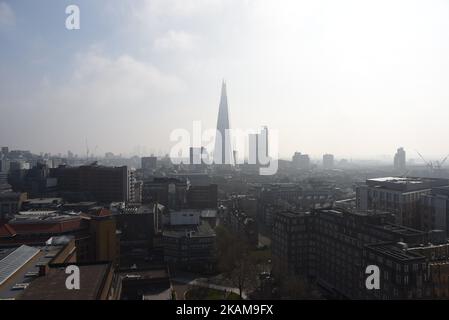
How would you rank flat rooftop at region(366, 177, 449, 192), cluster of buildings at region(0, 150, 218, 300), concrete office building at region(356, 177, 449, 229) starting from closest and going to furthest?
cluster of buildings at region(0, 150, 218, 300)
concrete office building at region(356, 177, 449, 229)
flat rooftop at region(366, 177, 449, 192)

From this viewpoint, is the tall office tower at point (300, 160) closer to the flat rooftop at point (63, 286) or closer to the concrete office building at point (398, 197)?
the concrete office building at point (398, 197)

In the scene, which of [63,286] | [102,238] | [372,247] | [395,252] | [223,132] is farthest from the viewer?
[223,132]

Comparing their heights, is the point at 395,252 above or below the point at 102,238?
above

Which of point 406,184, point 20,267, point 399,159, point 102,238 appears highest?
point 399,159

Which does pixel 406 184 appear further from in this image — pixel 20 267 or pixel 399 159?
pixel 399 159

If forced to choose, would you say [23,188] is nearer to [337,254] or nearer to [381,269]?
[337,254]

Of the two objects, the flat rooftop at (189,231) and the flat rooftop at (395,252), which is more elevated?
the flat rooftop at (395,252)

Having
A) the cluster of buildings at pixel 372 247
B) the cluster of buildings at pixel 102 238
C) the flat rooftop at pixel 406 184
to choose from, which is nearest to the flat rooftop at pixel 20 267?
the cluster of buildings at pixel 102 238

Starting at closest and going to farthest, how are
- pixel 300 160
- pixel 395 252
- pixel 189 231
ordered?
1. pixel 395 252
2. pixel 189 231
3. pixel 300 160

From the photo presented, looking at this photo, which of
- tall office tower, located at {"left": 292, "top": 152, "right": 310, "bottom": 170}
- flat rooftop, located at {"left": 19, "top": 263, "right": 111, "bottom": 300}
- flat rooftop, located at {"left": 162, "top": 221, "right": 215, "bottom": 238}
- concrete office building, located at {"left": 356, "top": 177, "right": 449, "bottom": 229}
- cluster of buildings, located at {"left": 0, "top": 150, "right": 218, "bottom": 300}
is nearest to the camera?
flat rooftop, located at {"left": 19, "top": 263, "right": 111, "bottom": 300}

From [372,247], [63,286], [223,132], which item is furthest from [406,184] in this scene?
[223,132]

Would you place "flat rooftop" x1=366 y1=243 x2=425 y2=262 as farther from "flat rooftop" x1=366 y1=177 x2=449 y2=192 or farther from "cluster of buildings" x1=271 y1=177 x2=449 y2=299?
"flat rooftop" x1=366 y1=177 x2=449 y2=192

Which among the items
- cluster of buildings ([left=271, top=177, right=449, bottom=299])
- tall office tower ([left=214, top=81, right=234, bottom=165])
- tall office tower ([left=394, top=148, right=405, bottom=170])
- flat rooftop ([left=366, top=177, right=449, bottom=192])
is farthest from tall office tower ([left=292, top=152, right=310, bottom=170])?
cluster of buildings ([left=271, top=177, right=449, bottom=299])
